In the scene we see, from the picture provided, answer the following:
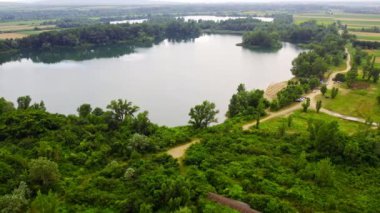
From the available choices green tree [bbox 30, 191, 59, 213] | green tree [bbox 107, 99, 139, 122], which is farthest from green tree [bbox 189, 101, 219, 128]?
green tree [bbox 30, 191, 59, 213]

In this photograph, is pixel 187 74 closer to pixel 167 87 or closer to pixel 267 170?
pixel 167 87

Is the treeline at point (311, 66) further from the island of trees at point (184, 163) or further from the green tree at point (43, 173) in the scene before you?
the green tree at point (43, 173)

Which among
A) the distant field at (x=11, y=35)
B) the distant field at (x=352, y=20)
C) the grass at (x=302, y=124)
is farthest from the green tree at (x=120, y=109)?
the distant field at (x=352, y=20)

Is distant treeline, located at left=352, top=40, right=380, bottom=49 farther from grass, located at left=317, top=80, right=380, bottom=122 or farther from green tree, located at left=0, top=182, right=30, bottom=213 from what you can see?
green tree, located at left=0, top=182, right=30, bottom=213

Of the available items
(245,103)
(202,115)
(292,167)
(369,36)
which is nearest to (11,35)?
(245,103)

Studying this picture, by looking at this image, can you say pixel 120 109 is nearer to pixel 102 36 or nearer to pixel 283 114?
pixel 283 114

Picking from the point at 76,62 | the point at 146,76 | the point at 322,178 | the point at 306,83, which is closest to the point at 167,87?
the point at 146,76
